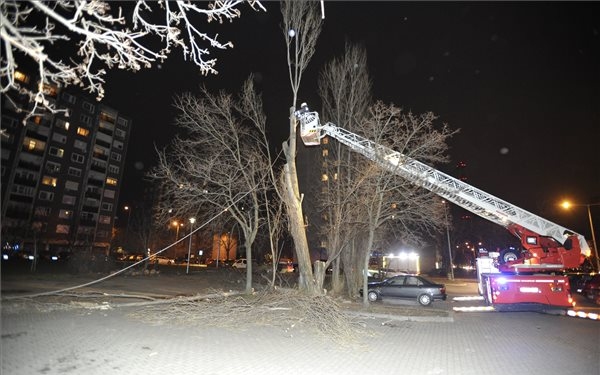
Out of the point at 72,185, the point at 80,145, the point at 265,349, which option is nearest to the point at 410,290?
the point at 265,349

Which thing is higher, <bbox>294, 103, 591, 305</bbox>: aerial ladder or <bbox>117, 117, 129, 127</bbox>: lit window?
<bbox>117, 117, 129, 127</bbox>: lit window

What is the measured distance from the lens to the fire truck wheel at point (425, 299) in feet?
57.3

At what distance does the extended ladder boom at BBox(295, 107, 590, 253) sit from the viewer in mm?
14652

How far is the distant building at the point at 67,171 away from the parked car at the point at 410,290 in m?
56.1

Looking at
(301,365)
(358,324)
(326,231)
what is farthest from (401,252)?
(301,365)

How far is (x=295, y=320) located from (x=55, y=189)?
245 ft

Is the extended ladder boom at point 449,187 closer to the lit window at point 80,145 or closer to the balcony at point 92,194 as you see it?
the balcony at point 92,194

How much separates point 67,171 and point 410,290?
7456 centimetres

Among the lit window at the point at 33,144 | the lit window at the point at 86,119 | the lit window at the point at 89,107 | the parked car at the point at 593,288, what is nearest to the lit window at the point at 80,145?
the lit window at the point at 86,119

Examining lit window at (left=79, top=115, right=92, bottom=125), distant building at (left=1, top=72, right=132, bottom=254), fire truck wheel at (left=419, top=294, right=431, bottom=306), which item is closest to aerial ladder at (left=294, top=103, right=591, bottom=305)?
fire truck wheel at (left=419, top=294, right=431, bottom=306)

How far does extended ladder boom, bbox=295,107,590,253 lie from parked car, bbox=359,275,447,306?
474 cm

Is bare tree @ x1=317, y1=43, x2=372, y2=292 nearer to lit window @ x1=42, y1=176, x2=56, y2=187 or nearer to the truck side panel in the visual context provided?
the truck side panel

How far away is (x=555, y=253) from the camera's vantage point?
14.4 m

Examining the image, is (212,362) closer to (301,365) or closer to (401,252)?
(301,365)
